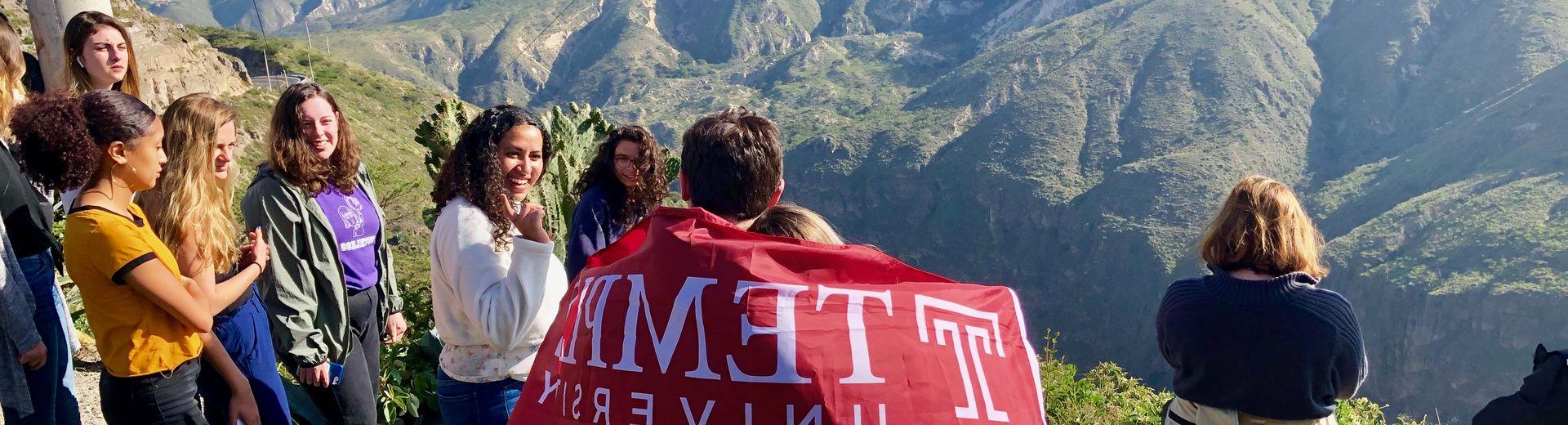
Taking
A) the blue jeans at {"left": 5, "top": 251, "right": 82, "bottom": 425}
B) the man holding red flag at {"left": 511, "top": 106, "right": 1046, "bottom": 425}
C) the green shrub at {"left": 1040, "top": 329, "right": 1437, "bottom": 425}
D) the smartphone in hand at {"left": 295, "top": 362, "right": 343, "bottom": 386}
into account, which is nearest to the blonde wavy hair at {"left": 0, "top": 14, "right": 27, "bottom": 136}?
the blue jeans at {"left": 5, "top": 251, "right": 82, "bottom": 425}

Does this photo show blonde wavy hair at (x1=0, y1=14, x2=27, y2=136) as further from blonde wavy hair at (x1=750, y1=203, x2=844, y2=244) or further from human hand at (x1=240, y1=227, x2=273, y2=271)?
blonde wavy hair at (x1=750, y1=203, x2=844, y2=244)

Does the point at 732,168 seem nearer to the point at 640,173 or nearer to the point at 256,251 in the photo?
the point at 256,251

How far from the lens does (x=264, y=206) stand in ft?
10.8

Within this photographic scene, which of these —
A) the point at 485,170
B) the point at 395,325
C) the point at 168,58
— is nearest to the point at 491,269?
the point at 485,170

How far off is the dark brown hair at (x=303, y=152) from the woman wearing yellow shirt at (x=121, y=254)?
44 centimetres

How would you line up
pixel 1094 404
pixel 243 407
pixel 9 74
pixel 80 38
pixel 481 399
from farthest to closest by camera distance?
pixel 1094 404 < pixel 80 38 < pixel 9 74 < pixel 243 407 < pixel 481 399

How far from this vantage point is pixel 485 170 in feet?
9.64

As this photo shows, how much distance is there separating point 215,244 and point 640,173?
1440mm

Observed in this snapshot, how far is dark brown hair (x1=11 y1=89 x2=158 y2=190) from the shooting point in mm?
2842

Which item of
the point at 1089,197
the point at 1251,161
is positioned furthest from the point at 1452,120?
the point at 1089,197

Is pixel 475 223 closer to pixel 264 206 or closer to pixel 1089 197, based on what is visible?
pixel 264 206

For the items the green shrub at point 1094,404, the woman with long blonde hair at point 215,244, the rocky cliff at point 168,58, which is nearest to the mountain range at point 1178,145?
the rocky cliff at point 168,58

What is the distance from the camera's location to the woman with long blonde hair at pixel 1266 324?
122 inches

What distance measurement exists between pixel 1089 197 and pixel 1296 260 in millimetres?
95844
